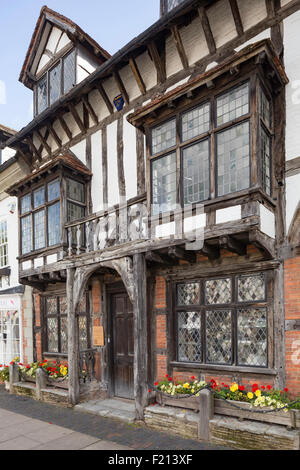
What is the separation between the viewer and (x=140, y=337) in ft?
25.1

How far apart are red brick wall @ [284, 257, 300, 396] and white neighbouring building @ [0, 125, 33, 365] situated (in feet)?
30.0

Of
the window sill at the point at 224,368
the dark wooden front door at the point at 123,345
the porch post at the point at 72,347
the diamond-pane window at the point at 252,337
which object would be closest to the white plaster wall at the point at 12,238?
the porch post at the point at 72,347

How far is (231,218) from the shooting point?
21.6ft

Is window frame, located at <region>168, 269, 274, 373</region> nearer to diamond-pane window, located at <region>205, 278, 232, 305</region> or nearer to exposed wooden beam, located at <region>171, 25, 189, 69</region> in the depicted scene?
diamond-pane window, located at <region>205, 278, 232, 305</region>

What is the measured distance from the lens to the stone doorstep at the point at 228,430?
5668 millimetres

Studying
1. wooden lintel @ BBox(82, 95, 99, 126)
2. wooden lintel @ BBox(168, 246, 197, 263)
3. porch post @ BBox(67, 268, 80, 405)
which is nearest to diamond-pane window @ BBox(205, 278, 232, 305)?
wooden lintel @ BBox(168, 246, 197, 263)

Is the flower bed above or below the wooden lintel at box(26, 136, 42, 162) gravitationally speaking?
below

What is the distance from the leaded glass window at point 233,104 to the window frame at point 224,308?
301 centimetres

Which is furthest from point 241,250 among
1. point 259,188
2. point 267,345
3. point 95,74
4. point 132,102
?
A: point 95,74

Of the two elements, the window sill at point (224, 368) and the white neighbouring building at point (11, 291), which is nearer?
the window sill at point (224, 368)

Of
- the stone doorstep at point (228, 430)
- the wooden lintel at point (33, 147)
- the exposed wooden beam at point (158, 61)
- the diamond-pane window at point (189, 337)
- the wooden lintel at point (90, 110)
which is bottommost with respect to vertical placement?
the stone doorstep at point (228, 430)

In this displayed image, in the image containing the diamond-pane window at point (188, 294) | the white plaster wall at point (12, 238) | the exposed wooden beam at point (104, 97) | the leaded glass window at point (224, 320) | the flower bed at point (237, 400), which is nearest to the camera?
the flower bed at point (237, 400)

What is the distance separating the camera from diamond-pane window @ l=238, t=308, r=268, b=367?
6.84m

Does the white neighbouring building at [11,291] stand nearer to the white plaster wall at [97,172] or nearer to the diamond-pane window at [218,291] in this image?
the white plaster wall at [97,172]
